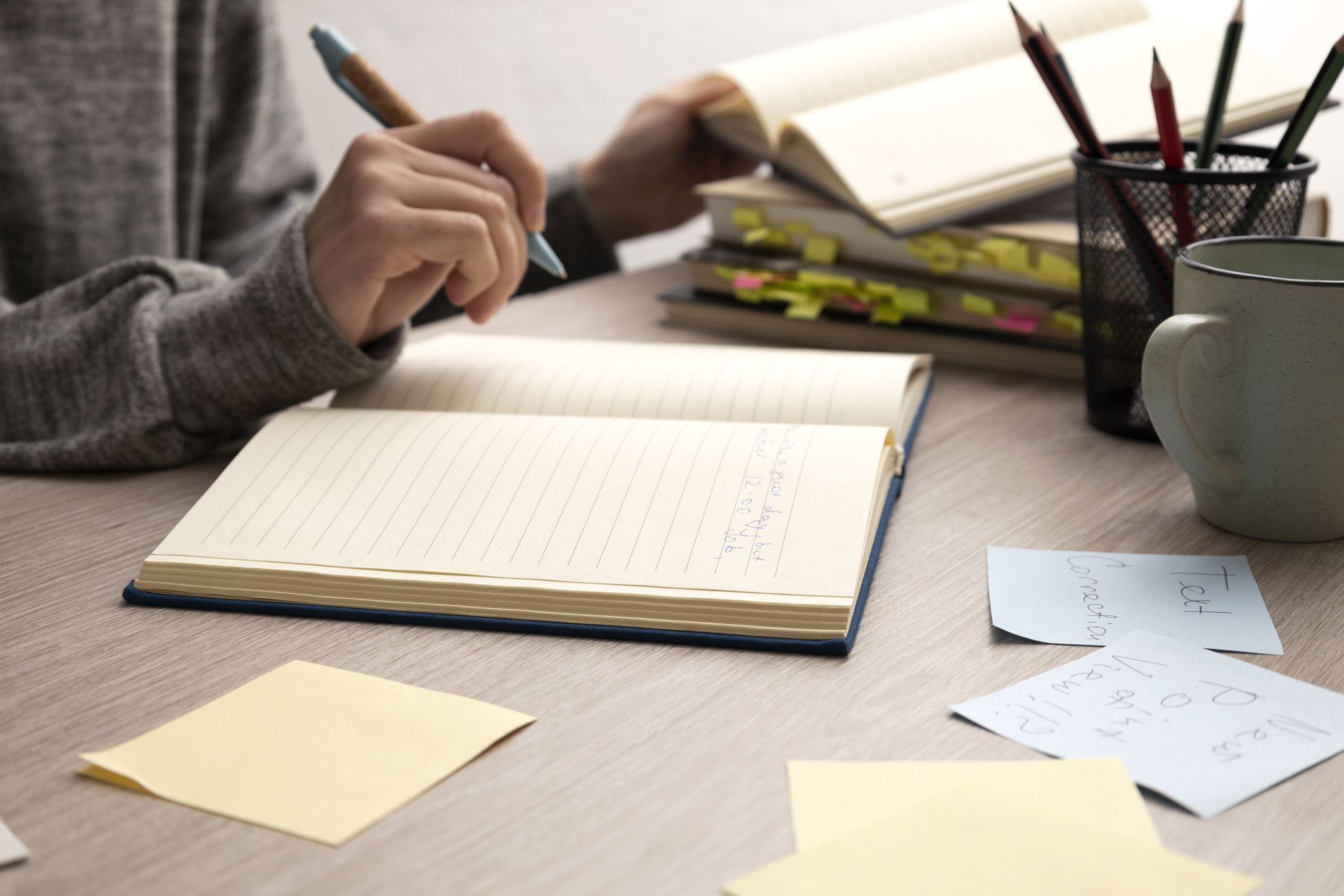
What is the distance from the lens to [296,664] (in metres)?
0.37

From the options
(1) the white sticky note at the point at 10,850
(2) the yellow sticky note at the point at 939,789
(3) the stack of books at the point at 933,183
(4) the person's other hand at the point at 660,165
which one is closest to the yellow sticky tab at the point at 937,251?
(3) the stack of books at the point at 933,183

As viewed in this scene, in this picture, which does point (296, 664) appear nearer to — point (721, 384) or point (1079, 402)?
point (721, 384)

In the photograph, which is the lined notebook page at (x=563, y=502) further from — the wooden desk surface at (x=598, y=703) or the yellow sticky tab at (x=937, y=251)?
the yellow sticky tab at (x=937, y=251)

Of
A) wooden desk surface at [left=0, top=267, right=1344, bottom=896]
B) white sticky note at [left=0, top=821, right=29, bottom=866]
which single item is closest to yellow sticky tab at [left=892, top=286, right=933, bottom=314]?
wooden desk surface at [left=0, top=267, right=1344, bottom=896]

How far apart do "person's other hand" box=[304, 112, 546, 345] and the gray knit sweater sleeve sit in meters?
0.02

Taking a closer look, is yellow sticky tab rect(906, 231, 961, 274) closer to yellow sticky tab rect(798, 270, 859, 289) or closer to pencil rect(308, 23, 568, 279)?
yellow sticky tab rect(798, 270, 859, 289)

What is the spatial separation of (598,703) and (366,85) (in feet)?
1.49

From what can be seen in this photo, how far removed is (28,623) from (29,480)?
0.18 metres

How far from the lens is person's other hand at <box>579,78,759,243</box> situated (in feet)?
3.29

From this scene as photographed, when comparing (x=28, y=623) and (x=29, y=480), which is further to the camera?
(x=29, y=480)

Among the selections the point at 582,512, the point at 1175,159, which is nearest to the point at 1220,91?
the point at 1175,159

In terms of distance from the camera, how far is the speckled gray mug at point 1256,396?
0.42 m

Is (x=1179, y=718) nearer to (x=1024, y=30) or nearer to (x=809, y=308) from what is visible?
(x=1024, y=30)

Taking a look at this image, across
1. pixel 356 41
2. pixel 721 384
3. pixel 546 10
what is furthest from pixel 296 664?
pixel 546 10
